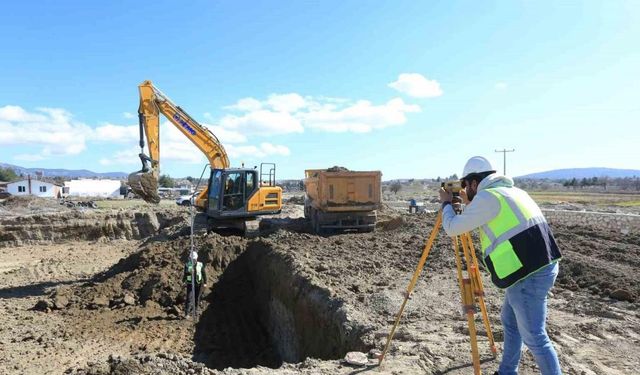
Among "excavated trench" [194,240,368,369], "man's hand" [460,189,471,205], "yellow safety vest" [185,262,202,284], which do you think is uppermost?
"man's hand" [460,189,471,205]

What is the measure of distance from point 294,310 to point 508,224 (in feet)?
19.4

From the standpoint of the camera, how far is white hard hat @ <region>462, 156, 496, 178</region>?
12.0ft

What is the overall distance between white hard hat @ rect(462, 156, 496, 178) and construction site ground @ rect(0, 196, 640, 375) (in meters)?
2.00

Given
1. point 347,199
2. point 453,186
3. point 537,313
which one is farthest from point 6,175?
point 537,313

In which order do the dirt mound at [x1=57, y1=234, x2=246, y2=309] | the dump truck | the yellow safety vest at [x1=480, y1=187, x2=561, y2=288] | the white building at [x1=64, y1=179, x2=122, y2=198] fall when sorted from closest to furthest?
the yellow safety vest at [x1=480, y1=187, x2=561, y2=288] → the dirt mound at [x1=57, y1=234, x2=246, y2=309] → the dump truck → the white building at [x1=64, y1=179, x2=122, y2=198]

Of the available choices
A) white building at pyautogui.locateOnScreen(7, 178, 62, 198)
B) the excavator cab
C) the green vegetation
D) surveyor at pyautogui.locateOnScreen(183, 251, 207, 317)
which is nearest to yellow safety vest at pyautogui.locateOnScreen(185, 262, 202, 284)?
surveyor at pyautogui.locateOnScreen(183, 251, 207, 317)

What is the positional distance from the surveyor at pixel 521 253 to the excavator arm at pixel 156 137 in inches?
429

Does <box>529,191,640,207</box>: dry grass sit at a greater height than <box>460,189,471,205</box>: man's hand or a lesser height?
lesser

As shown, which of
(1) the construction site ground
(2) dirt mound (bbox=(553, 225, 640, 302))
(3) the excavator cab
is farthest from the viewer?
(3) the excavator cab

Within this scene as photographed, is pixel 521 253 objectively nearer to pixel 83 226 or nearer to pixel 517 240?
→ pixel 517 240

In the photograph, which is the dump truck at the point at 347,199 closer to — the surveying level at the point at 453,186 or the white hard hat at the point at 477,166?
the surveying level at the point at 453,186

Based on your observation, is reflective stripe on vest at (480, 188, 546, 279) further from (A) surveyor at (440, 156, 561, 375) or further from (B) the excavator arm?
(B) the excavator arm

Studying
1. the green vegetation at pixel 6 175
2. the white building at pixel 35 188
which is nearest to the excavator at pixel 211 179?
the white building at pixel 35 188

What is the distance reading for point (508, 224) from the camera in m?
3.26
